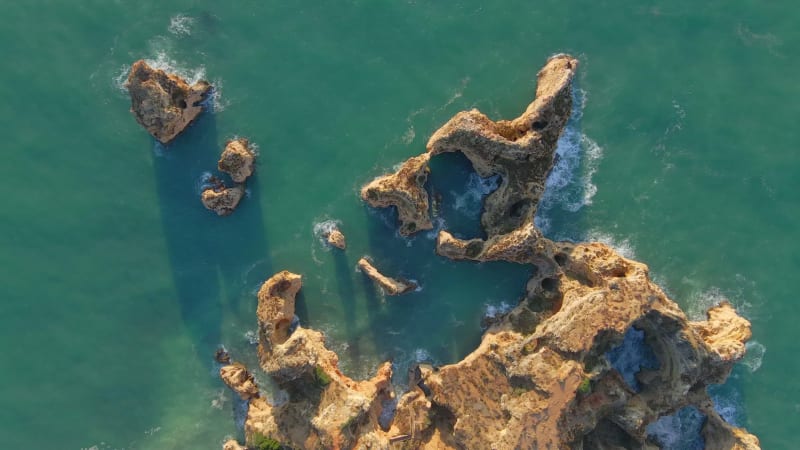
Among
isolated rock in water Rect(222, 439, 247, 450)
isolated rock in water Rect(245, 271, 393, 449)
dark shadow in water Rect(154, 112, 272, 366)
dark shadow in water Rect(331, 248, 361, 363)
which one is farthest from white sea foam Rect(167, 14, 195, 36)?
isolated rock in water Rect(222, 439, 247, 450)

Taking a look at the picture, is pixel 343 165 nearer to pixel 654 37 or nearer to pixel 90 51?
pixel 90 51

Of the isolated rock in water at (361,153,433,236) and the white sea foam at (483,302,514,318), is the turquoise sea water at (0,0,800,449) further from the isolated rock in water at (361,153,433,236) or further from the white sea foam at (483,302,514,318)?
the isolated rock in water at (361,153,433,236)

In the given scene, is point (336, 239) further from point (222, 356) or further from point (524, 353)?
point (524, 353)

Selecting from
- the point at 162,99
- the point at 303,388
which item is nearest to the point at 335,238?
the point at 303,388

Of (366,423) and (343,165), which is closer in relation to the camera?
(366,423)

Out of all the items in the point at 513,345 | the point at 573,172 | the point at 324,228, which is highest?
the point at 324,228

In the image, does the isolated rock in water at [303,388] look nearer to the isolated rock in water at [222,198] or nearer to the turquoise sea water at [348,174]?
the turquoise sea water at [348,174]

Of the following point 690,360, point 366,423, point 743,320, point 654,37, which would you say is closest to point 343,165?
point 366,423
